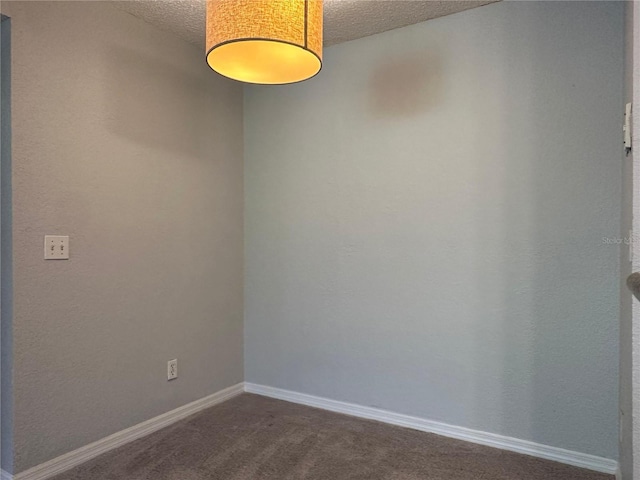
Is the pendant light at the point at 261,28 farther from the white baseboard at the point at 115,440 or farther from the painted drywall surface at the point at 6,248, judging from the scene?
the white baseboard at the point at 115,440

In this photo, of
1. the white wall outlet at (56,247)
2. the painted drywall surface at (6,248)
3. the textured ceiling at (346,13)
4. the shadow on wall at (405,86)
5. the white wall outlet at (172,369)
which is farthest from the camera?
the white wall outlet at (172,369)

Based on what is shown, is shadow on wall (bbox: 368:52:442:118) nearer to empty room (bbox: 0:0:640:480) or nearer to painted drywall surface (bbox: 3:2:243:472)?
empty room (bbox: 0:0:640:480)

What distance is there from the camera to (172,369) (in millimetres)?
2529

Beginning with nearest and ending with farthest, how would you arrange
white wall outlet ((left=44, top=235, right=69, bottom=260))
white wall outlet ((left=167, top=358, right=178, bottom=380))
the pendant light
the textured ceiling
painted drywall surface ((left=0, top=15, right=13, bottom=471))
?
the pendant light → painted drywall surface ((left=0, top=15, right=13, bottom=471)) → white wall outlet ((left=44, top=235, right=69, bottom=260)) → the textured ceiling → white wall outlet ((left=167, top=358, right=178, bottom=380))

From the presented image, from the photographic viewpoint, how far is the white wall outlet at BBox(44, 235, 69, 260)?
1917 mm

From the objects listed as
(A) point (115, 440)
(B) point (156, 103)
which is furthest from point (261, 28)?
(A) point (115, 440)

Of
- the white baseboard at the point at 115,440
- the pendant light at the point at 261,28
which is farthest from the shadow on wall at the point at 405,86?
the white baseboard at the point at 115,440

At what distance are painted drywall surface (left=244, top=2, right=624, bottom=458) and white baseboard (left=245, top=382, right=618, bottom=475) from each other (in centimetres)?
5

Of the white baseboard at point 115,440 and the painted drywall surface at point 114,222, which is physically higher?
the painted drywall surface at point 114,222

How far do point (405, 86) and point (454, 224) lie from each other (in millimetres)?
875

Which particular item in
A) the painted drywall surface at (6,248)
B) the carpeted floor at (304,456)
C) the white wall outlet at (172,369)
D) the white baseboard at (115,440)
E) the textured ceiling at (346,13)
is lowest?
the carpeted floor at (304,456)

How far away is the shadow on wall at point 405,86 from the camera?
2404mm

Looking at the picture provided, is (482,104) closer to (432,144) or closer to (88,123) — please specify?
(432,144)

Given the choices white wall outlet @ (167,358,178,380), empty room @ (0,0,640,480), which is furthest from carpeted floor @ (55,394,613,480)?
white wall outlet @ (167,358,178,380)
